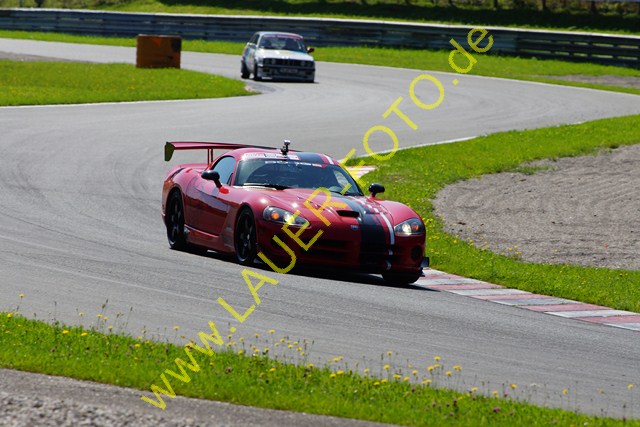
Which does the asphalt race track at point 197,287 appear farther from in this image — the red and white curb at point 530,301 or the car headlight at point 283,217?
Answer: the car headlight at point 283,217

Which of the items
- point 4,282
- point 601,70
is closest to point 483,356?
point 4,282

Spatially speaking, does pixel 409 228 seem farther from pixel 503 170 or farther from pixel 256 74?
pixel 256 74

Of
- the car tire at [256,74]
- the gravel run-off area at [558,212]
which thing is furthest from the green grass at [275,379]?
the car tire at [256,74]

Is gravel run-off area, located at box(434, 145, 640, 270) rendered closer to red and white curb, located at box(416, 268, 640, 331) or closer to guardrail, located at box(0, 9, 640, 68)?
red and white curb, located at box(416, 268, 640, 331)

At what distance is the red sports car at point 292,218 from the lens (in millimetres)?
12766

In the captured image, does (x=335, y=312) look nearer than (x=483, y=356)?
No

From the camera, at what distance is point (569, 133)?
2730cm

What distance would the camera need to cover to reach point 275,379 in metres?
8.10

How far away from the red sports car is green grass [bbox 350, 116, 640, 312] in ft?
3.93

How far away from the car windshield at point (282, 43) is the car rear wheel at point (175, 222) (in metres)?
23.3

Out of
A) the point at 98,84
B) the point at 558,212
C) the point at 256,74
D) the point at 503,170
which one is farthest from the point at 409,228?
the point at 256,74

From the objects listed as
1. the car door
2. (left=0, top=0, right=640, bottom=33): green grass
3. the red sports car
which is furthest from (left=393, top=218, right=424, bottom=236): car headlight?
(left=0, top=0, right=640, bottom=33): green grass

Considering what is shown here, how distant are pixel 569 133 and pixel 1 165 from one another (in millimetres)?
12939

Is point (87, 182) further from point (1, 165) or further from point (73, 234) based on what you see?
point (73, 234)
